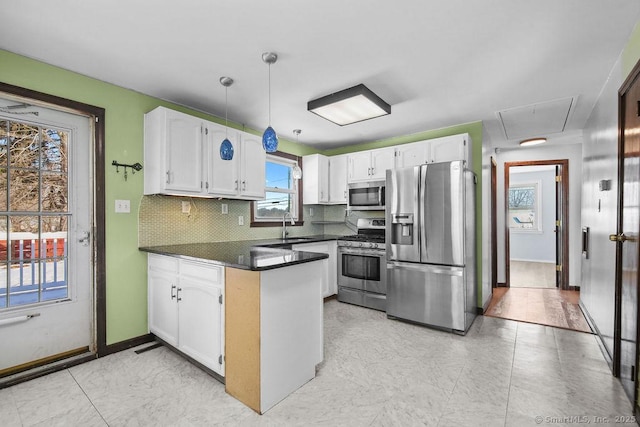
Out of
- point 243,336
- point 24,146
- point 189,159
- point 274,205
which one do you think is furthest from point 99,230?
point 274,205

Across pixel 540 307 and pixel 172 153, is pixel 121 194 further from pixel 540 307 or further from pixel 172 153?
pixel 540 307

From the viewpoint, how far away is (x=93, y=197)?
2.53 meters

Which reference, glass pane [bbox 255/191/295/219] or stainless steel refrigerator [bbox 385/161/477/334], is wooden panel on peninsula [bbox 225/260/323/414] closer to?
stainless steel refrigerator [bbox 385/161/477/334]

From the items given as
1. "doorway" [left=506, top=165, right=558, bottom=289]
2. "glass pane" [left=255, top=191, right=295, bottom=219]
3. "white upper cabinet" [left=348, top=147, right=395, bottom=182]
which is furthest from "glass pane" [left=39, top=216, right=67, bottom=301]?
"doorway" [left=506, top=165, right=558, bottom=289]

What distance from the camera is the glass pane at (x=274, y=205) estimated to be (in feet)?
13.6

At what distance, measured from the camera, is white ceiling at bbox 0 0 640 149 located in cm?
173

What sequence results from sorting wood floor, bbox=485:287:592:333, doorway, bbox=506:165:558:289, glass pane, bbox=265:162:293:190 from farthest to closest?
doorway, bbox=506:165:558:289
glass pane, bbox=265:162:293:190
wood floor, bbox=485:287:592:333

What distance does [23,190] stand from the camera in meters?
2.26

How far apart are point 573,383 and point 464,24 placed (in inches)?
98.4

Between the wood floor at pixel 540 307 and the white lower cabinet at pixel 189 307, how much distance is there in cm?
319

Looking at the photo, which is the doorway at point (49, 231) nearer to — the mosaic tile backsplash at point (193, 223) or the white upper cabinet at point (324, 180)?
the mosaic tile backsplash at point (193, 223)

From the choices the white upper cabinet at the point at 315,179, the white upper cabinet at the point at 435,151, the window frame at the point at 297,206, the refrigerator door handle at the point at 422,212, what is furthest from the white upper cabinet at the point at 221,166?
the white upper cabinet at the point at 435,151

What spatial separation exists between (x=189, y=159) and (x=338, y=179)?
7.59 feet

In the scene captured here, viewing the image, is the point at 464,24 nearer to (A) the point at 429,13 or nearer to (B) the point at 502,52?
(A) the point at 429,13
